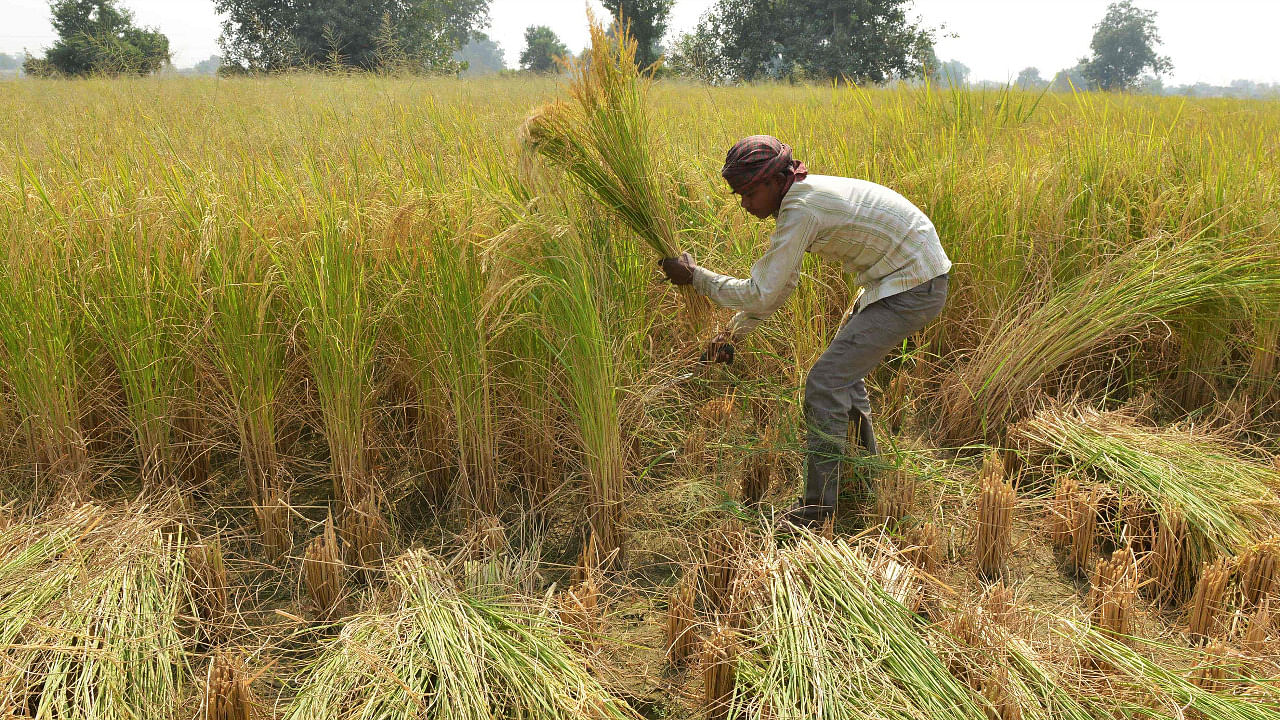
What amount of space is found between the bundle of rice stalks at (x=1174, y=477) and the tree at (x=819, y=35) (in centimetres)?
2128

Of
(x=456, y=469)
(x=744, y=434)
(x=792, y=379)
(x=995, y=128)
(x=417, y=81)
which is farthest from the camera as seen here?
(x=417, y=81)

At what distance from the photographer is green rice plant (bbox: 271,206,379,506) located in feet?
7.91

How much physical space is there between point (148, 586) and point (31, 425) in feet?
3.30

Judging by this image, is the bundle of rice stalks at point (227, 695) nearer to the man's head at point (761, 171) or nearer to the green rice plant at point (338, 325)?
the green rice plant at point (338, 325)

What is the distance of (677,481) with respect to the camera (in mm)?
2912

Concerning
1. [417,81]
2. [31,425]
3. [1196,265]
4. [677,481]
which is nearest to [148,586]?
[31,425]

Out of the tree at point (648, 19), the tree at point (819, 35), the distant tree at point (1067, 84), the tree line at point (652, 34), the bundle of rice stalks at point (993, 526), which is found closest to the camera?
the bundle of rice stalks at point (993, 526)

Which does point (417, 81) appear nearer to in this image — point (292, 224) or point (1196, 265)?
point (292, 224)

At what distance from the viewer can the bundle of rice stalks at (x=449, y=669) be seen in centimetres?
182

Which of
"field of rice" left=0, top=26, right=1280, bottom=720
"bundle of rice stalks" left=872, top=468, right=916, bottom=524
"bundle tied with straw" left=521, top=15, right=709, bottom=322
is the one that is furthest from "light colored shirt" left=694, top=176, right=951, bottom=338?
"bundle of rice stalks" left=872, top=468, right=916, bottom=524

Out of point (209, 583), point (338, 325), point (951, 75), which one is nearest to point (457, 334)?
point (338, 325)

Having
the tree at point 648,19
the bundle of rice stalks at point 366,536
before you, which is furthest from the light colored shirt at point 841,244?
the tree at point 648,19

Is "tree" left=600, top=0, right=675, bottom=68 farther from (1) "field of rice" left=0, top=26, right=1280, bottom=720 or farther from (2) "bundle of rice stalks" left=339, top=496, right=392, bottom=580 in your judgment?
(2) "bundle of rice stalks" left=339, top=496, right=392, bottom=580

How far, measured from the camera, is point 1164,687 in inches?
75.8
